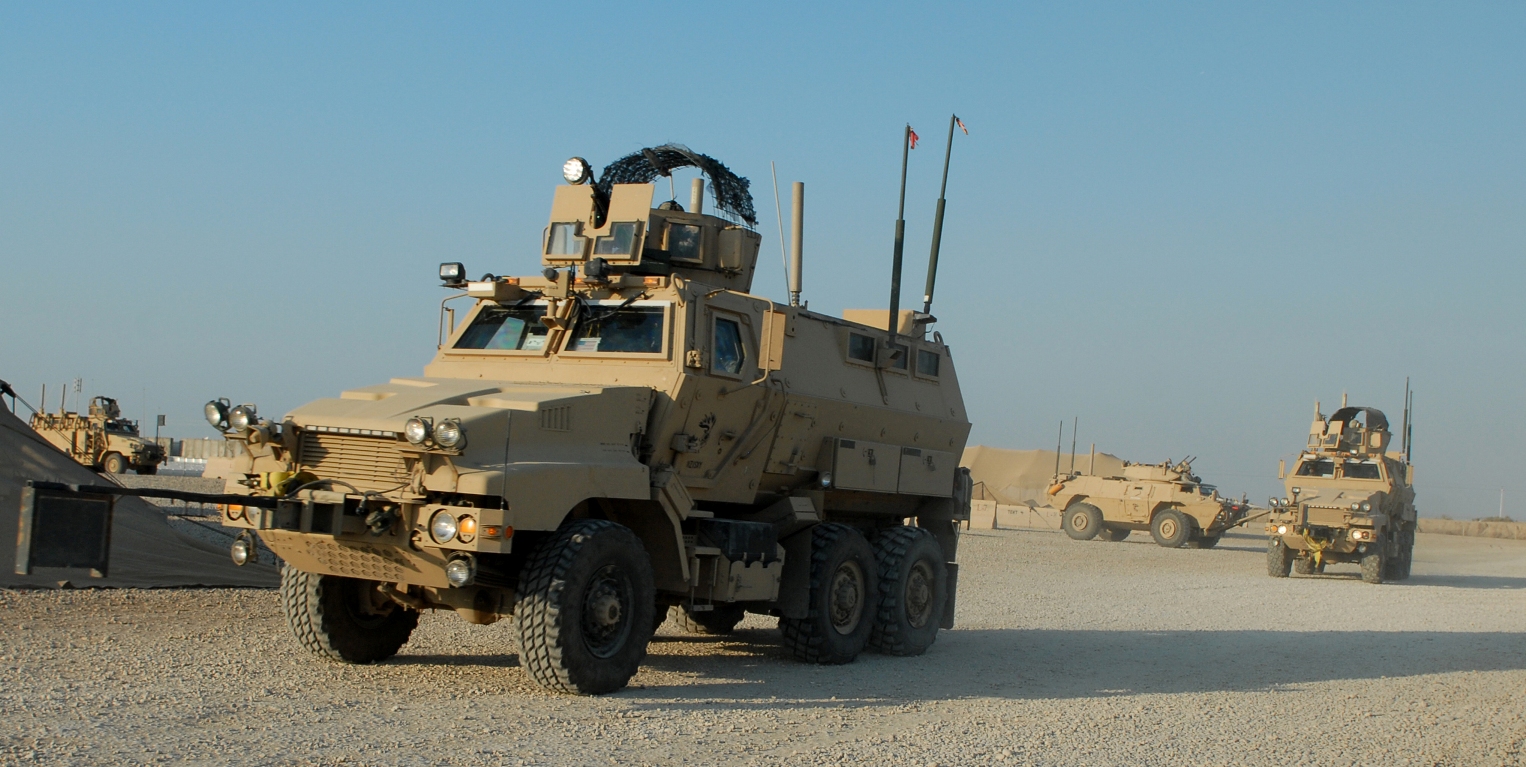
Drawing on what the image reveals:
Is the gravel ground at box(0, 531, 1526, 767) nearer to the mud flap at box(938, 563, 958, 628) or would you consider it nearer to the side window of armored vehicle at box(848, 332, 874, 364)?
the mud flap at box(938, 563, 958, 628)

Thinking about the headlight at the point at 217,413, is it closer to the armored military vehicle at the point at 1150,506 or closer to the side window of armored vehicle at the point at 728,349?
the side window of armored vehicle at the point at 728,349

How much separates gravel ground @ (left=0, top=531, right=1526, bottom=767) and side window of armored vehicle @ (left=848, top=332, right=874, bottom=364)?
2.56 meters

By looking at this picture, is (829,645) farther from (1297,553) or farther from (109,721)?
(1297,553)

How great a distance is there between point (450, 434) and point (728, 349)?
303 cm

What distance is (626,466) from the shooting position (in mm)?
9305

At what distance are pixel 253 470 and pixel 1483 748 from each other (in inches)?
293

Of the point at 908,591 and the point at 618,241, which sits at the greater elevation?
the point at 618,241

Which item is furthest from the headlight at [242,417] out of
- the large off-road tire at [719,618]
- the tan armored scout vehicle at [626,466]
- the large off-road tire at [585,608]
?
the large off-road tire at [719,618]

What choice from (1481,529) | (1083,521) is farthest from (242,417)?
(1481,529)

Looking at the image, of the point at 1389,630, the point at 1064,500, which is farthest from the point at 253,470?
the point at 1064,500

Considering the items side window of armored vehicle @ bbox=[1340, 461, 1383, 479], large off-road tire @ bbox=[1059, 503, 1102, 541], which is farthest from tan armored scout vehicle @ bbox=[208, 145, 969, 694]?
large off-road tire @ bbox=[1059, 503, 1102, 541]

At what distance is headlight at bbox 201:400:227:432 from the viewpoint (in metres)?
8.93

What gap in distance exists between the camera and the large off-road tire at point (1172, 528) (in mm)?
36188

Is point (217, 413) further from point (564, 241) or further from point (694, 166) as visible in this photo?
point (694, 166)
